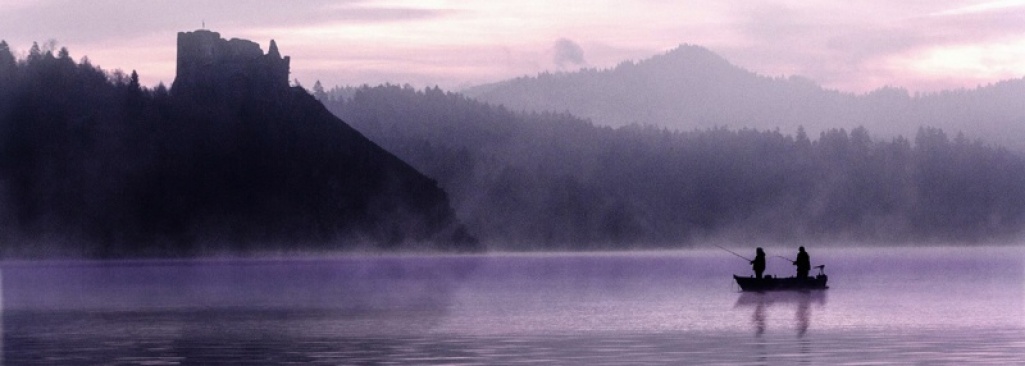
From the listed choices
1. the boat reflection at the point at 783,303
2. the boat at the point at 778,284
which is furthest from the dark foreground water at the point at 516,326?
the boat at the point at 778,284

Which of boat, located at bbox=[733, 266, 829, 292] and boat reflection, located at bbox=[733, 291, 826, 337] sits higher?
boat, located at bbox=[733, 266, 829, 292]

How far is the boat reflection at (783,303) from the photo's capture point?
6642cm

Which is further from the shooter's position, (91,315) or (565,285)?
(565,285)

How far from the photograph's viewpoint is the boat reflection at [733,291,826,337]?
2615 inches

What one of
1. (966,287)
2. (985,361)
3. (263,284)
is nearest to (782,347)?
(985,361)

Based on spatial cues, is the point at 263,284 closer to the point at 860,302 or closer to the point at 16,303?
the point at 16,303

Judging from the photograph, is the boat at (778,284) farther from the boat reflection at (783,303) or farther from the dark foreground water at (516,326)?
the dark foreground water at (516,326)

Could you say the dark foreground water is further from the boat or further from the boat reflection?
the boat

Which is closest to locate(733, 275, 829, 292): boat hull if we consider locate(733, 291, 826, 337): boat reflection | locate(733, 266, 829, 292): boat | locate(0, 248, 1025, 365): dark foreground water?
locate(733, 266, 829, 292): boat

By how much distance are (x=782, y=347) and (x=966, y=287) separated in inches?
2926

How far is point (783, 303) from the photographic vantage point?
88250mm

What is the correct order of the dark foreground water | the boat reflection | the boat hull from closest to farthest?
the dark foreground water, the boat reflection, the boat hull

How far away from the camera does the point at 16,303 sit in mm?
97875

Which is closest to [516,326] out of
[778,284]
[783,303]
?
[783,303]
